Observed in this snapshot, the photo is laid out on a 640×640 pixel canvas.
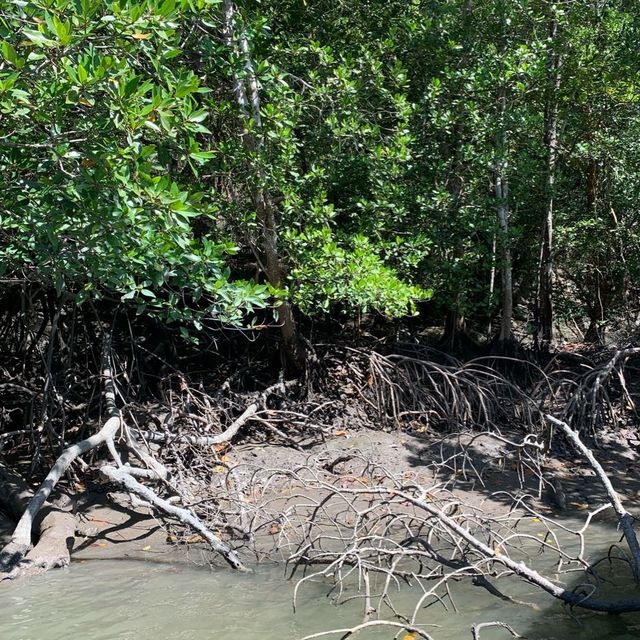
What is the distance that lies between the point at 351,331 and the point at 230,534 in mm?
3761

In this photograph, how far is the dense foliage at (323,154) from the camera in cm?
452

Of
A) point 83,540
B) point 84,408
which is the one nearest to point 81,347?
point 84,408

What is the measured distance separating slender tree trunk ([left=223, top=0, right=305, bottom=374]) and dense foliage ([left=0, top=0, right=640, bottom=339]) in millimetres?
28

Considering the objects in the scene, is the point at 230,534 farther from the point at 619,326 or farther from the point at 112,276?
the point at 619,326

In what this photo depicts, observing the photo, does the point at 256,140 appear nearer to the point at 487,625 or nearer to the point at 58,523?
the point at 58,523

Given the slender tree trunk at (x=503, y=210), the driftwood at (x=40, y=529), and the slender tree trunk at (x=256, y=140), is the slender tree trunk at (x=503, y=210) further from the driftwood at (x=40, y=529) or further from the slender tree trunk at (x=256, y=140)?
the driftwood at (x=40, y=529)

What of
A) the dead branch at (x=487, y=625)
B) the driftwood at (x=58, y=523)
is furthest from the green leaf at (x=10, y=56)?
the dead branch at (x=487, y=625)

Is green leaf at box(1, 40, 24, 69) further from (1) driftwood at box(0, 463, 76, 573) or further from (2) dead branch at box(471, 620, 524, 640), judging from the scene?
(2) dead branch at box(471, 620, 524, 640)

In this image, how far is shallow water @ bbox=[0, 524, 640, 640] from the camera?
4.45 m

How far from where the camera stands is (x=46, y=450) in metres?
7.51

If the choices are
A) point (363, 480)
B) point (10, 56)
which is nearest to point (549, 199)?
point (363, 480)

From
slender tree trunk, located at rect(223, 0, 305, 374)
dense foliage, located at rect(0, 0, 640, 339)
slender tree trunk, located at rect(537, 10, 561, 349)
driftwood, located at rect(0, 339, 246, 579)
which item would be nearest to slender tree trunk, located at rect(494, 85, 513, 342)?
dense foliage, located at rect(0, 0, 640, 339)

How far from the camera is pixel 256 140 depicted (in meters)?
7.15

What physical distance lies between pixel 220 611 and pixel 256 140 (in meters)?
4.00
